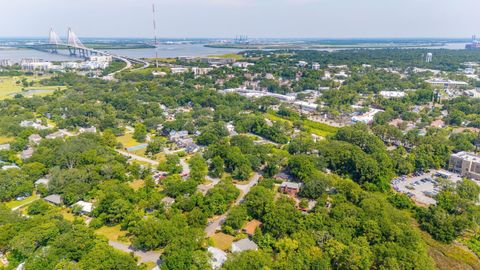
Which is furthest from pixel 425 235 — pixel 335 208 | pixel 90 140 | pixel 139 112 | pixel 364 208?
pixel 139 112

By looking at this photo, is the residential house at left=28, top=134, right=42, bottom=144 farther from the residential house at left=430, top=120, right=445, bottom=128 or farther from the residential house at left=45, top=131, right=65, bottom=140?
the residential house at left=430, top=120, right=445, bottom=128

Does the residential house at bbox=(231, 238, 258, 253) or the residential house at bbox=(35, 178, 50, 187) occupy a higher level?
the residential house at bbox=(35, 178, 50, 187)

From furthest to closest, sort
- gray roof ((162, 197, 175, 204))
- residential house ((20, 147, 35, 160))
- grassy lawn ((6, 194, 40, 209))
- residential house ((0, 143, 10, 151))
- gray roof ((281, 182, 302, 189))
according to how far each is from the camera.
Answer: residential house ((0, 143, 10, 151)), residential house ((20, 147, 35, 160)), gray roof ((281, 182, 302, 189)), grassy lawn ((6, 194, 40, 209)), gray roof ((162, 197, 175, 204))

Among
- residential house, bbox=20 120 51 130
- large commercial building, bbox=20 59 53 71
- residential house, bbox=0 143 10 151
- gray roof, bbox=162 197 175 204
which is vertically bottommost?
gray roof, bbox=162 197 175 204

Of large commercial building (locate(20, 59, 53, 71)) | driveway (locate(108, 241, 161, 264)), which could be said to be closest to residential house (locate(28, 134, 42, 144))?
driveway (locate(108, 241, 161, 264))

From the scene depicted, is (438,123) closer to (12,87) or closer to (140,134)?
(140,134)

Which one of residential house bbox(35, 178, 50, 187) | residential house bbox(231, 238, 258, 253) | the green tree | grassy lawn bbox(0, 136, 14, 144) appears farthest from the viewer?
the green tree

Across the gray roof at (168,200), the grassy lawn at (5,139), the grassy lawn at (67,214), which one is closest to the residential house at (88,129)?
the grassy lawn at (5,139)
